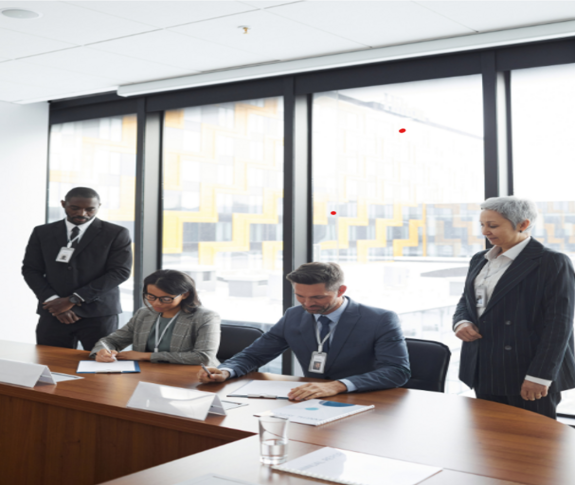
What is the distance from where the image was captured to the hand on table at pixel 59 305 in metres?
4.02

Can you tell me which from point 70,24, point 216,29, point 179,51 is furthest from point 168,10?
point 179,51

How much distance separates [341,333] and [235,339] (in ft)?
2.69

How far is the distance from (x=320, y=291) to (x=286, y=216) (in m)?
2.32

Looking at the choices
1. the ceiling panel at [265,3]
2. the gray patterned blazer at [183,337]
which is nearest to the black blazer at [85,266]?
the gray patterned blazer at [183,337]

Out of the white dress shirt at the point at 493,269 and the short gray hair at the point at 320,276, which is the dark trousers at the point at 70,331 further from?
the white dress shirt at the point at 493,269

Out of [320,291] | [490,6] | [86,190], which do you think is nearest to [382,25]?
[490,6]

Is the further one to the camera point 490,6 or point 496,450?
point 490,6

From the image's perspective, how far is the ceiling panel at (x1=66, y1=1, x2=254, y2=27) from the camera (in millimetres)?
3484

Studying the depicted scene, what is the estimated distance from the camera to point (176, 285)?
3.20 m

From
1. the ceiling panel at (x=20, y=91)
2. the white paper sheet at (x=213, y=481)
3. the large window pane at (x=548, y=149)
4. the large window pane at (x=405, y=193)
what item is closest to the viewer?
the white paper sheet at (x=213, y=481)

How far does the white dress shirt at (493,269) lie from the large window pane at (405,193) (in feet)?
4.09

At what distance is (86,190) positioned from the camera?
4152 mm

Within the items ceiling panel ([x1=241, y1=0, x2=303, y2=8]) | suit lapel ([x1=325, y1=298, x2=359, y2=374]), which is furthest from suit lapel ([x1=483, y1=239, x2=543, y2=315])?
ceiling panel ([x1=241, y1=0, x2=303, y2=8])

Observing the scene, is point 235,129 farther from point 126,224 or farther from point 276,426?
point 276,426
